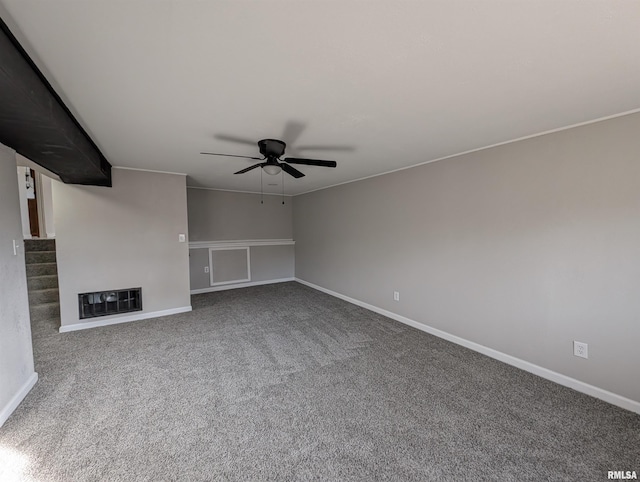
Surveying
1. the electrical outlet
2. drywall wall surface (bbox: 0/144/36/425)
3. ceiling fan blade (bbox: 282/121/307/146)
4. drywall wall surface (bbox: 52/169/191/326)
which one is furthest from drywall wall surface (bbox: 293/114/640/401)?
drywall wall surface (bbox: 0/144/36/425)

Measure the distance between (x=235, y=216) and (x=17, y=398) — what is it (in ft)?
13.8

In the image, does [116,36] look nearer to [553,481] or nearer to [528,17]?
[528,17]

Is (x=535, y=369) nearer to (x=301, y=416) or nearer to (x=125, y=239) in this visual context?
(x=301, y=416)

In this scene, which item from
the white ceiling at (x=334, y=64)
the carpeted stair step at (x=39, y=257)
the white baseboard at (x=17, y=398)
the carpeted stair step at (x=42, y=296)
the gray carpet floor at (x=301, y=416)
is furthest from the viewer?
the carpeted stair step at (x=39, y=257)

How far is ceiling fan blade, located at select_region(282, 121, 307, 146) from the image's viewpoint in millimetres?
2163

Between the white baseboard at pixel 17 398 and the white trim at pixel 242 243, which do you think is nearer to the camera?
the white baseboard at pixel 17 398

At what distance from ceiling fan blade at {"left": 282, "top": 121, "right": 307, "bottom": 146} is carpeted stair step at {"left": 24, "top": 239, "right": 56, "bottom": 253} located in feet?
15.5

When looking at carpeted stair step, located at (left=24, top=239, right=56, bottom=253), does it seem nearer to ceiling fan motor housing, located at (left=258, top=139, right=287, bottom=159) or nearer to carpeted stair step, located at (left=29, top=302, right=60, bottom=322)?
carpeted stair step, located at (left=29, top=302, right=60, bottom=322)

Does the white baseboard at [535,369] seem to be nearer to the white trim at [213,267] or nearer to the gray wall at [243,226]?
the gray wall at [243,226]

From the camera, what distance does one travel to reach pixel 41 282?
13.7 ft

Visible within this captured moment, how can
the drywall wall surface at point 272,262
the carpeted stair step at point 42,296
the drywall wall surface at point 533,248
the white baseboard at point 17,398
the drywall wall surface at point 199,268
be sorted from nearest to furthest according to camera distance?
the white baseboard at point 17,398
the drywall wall surface at point 533,248
the carpeted stair step at point 42,296
the drywall wall surface at point 199,268
the drywall wall surface at point 272,262

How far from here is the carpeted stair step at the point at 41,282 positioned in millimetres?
4129

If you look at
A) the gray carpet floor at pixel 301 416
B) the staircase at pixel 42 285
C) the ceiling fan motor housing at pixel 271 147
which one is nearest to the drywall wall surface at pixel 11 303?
the gray carpet floor at pixel 301 416

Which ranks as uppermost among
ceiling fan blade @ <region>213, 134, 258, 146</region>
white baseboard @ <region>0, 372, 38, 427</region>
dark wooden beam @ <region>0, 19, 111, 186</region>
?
ceiling fan blade @ <region>213, 134, 258, 146</region>
